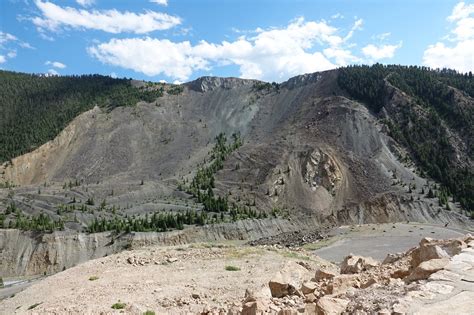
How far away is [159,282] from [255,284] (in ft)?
13.4

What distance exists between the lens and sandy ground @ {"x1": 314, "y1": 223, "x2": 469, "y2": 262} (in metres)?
47.5

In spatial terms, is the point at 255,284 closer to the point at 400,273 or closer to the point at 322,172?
the point at 400,273

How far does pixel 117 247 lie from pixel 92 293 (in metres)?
36.2

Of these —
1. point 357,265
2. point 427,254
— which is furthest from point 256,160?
point 427,254

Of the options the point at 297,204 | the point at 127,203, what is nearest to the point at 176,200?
the point at 127,203

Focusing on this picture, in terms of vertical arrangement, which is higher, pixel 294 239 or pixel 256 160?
pixel 256 160

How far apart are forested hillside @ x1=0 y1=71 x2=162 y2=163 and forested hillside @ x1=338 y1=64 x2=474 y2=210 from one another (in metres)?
66.7

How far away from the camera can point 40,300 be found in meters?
18.6

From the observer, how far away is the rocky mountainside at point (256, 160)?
2717 inches

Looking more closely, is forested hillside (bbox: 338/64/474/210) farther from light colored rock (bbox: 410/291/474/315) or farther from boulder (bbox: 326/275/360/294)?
light colored rock (bbox: 410/291/474/315)

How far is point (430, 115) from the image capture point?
9756 centimetres

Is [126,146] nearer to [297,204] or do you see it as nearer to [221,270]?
[297,204]

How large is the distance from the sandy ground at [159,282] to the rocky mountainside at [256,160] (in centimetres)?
3032

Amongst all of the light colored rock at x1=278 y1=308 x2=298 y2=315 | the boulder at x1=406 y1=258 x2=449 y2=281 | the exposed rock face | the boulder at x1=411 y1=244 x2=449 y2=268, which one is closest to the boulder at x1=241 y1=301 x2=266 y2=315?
the light colored rock at x1=278 y1=308 x2=298 y2=315
